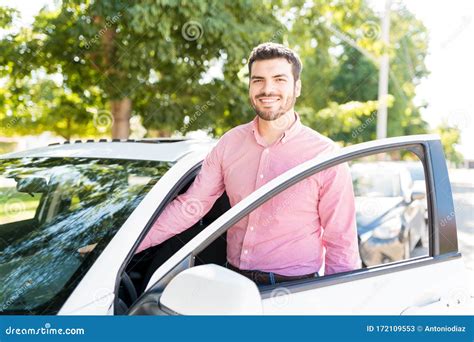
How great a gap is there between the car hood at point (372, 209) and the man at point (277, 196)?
298cm

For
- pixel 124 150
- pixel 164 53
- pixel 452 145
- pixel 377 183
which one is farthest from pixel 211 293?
pixel 452 145

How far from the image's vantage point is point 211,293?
4.53ft

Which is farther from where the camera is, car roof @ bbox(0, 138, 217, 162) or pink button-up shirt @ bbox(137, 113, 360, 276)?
car roof @ bbox(0, 138, 217, 162)

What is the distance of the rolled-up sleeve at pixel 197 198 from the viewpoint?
79.3 inches

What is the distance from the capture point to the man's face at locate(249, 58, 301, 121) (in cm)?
193

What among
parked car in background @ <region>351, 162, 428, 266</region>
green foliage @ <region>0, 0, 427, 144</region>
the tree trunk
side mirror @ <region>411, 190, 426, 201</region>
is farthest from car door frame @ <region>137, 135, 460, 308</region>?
the tree trunk

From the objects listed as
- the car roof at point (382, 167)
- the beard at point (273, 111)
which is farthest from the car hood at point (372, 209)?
the beard at point (273, 111)

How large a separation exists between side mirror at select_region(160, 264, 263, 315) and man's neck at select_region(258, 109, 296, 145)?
72 centimetres

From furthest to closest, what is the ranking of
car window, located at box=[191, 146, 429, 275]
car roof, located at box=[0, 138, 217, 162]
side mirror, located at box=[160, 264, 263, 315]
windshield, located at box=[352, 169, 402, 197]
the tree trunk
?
1. the tree trunk
2. windshield, located at box=[352, 169, 402, 197]
3. car window, located at box=[191, 146, 429, 275]
4. car roof, located at box=[0, 138, 217, 162]
5. side mirror, located at box=[160, 264, 263, 315]

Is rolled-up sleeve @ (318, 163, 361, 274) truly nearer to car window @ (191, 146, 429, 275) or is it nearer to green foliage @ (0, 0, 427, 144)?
car window @ (191, 146, 429, 275)

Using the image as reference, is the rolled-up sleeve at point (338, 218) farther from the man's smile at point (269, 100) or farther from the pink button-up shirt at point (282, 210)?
the man's smile at point (269, 100)
